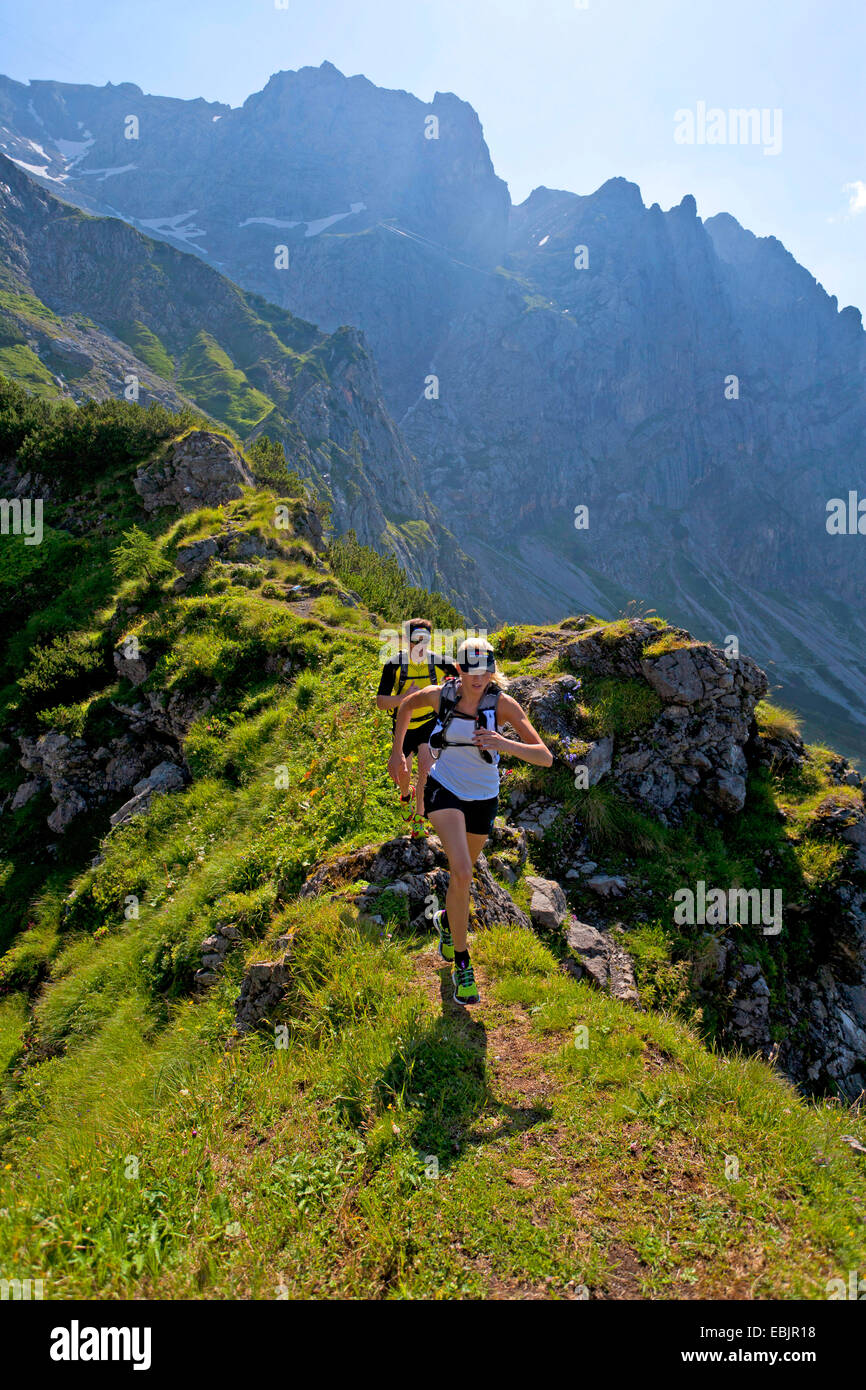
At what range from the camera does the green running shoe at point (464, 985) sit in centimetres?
515

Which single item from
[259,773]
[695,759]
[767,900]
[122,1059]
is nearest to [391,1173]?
[122,1059]

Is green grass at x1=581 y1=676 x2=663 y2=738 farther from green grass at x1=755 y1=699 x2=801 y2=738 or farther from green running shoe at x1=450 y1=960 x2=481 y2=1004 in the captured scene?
green running shoe at x1=450 y1=960 x2=481 y2=1004

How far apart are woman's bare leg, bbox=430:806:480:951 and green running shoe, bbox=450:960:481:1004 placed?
0.59ft

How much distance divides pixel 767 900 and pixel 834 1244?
7805mm

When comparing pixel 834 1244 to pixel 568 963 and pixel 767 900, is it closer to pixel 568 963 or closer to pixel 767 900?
pixel 568 963

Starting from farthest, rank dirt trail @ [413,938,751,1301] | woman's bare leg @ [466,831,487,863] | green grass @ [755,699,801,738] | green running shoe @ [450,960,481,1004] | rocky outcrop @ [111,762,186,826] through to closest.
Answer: green grass @ [755,699,801,738]
rocky outcrop @ [111,762,186,826]
woman's bare leg @ [466,831,487,863]
green running shoe @ [450,960,481,1004]
dirt trail @ [413,938,751,1301]

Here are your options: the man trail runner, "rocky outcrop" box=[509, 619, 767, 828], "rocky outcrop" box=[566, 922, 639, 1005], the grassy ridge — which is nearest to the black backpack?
the man trail runner

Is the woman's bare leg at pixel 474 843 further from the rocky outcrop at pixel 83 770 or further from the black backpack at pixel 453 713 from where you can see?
the rocky outcrop at pixel 83 770

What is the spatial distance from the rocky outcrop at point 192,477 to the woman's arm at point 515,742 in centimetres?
2088

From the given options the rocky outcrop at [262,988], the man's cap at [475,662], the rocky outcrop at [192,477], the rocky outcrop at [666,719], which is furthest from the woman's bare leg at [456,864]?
the rocky outcrop at [192,477]

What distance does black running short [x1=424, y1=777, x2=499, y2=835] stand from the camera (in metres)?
5.30

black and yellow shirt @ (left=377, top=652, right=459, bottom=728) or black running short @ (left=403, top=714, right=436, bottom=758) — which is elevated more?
black and yellow shirt @ (left=377, top=652, right=459, bottom=728)

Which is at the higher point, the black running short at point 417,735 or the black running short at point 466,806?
the black running short at point 417,735

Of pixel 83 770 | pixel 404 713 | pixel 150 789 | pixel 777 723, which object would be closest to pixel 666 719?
pixel 777 723
